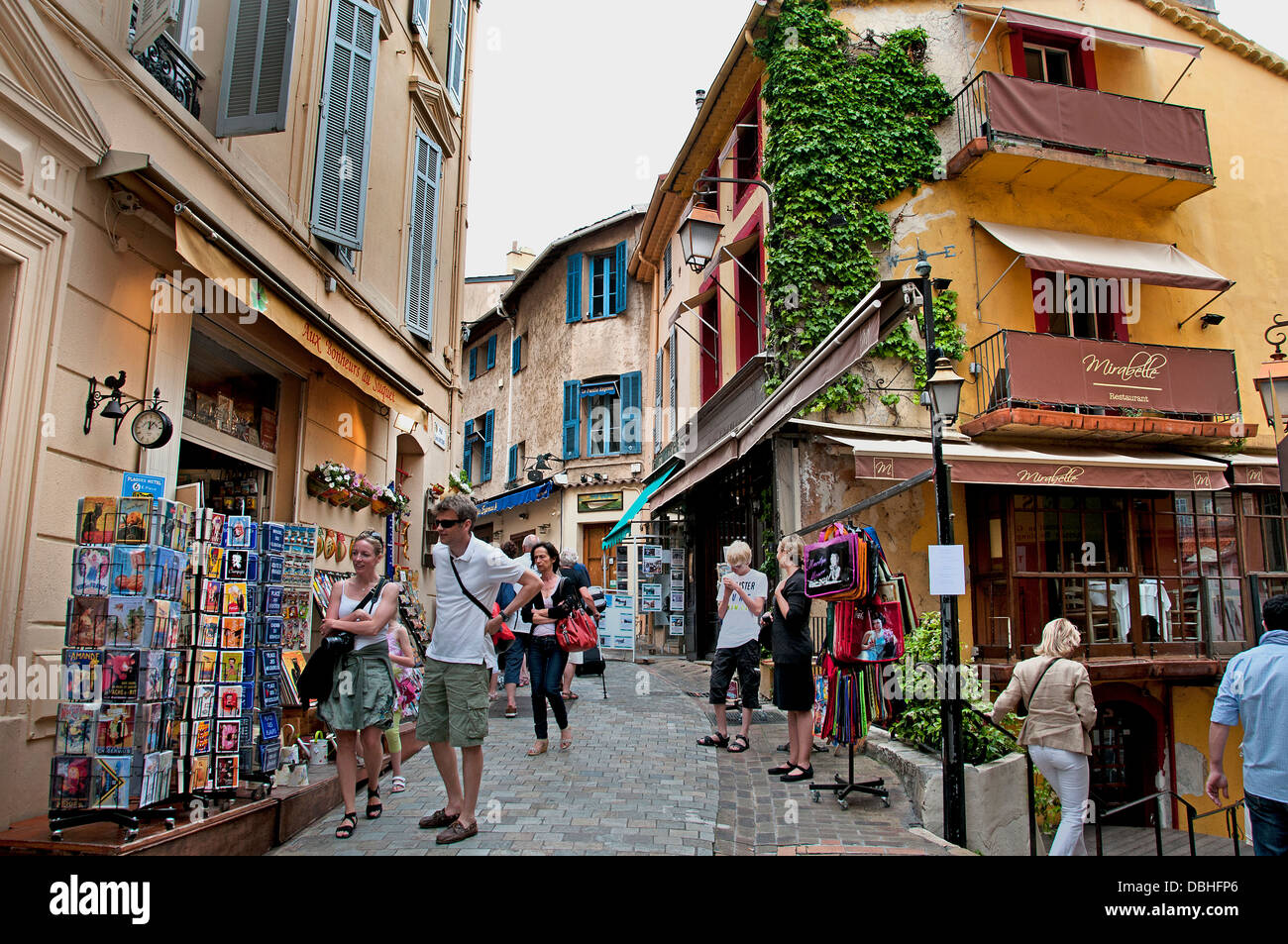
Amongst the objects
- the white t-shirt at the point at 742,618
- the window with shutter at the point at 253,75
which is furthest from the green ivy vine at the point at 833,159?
the window with shutter at the point at 253,75

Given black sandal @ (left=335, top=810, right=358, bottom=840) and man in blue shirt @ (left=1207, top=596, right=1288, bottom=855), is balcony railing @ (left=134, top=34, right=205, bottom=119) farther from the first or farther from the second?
man in blue shirt @ (left=1207, top=596, right=1288, bottom=855)

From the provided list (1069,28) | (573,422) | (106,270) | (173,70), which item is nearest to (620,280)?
(573,422)

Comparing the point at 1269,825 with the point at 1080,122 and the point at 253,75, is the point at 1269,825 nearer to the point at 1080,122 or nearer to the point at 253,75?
the point at 253,75

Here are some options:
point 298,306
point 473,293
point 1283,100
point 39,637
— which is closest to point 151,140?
point 298,306

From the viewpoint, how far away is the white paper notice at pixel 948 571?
18.2 ft

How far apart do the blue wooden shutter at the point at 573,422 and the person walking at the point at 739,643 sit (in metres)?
14.9

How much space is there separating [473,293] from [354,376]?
77.9ft

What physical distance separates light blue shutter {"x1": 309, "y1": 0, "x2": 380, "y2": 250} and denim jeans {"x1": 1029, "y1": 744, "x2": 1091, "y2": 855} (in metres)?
7.66

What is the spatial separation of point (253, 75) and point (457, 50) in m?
7.28

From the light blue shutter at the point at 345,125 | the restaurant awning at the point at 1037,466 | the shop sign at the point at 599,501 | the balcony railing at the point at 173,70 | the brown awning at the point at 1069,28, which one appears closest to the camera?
the balcony railing at the point at 173,70

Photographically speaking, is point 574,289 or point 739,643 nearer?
point 739,643

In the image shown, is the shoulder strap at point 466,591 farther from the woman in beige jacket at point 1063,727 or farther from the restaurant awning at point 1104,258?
the restaurant awning at point 1104,258

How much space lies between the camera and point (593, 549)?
2195 cm

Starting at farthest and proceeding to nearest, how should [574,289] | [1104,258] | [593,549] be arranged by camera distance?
1. [574,289]
2. [593,549]
3. [1104,258]
